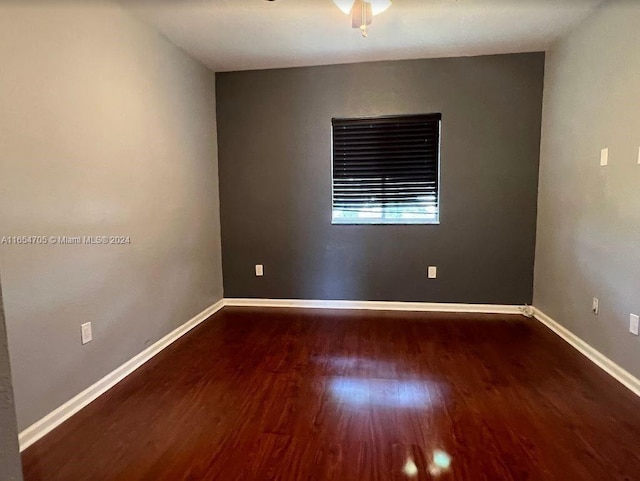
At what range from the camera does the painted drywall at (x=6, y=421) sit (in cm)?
61

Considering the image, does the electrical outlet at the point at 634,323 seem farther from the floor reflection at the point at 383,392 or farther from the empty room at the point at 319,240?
the floor reflection at the point at 383,392

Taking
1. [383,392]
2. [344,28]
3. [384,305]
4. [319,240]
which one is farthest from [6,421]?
[384,305]

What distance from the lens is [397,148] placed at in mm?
3832

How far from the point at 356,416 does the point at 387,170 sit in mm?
2497

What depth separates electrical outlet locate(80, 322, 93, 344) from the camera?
2229 millimetres

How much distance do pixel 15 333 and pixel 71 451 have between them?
1.98 feet

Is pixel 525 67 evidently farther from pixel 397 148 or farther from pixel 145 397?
pixel 145 397

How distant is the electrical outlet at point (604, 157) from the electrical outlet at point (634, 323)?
101 cm

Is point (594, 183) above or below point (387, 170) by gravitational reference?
below

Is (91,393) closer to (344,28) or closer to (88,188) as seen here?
(88,188)

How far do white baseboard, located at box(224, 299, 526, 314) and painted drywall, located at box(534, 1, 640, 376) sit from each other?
409mm

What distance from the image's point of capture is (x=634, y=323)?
2.29 m

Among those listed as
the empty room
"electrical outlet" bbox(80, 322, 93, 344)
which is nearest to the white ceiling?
the empty room

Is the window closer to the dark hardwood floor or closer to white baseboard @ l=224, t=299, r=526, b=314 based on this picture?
white baseboard @ l=224, t=299, r=526, b=314
